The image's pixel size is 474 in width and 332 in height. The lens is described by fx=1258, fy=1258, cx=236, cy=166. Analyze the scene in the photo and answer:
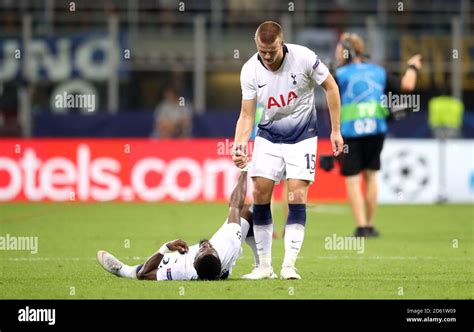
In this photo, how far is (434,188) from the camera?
23438mm

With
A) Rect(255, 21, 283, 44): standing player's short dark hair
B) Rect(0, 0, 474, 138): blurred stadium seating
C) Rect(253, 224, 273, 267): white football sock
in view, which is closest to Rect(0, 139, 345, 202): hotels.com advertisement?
Rect(0, 0, 474, 138): blurred stadium seating

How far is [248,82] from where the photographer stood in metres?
10.6

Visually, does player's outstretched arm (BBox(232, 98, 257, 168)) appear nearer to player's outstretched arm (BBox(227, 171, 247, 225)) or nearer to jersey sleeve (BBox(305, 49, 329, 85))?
player's outstretched arm (BBox(227, 171, 247, 225))

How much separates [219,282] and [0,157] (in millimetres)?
12789

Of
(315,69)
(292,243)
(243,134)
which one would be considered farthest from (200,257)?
(315,69)

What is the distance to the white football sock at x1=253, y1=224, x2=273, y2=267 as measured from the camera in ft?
35.3

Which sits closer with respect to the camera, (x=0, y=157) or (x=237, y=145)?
(x=237, y=145)

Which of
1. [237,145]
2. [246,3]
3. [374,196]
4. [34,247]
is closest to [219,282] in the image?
[237,145]

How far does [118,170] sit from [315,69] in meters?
12.5

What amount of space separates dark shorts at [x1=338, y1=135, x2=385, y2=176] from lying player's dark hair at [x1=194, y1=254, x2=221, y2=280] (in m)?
5.48

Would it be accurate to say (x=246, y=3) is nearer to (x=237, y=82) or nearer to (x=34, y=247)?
(x=237, y=82)

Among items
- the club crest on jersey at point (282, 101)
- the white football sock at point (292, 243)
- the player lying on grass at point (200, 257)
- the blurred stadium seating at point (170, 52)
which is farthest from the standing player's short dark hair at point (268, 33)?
the blurred stadium seating at point (170, 52)

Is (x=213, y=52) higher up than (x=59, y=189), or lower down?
higher up
